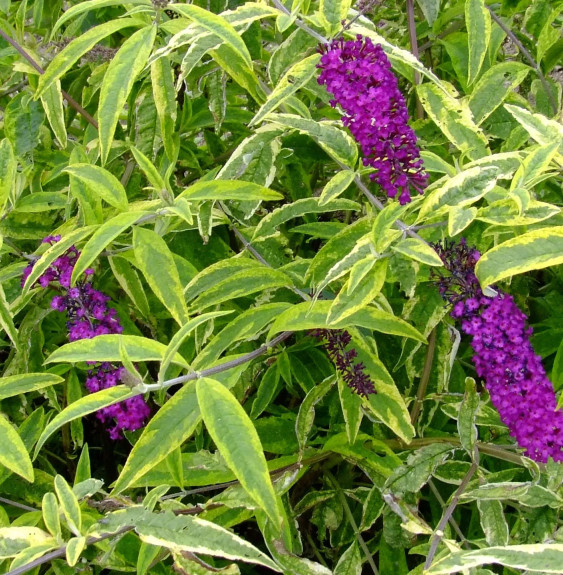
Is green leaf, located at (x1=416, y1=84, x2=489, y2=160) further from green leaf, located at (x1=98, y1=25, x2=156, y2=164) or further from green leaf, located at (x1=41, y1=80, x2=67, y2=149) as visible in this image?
green leaf, located at (x1=41, y1=80, x2=67, y2=149)

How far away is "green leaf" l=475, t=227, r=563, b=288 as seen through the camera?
0.82 metres

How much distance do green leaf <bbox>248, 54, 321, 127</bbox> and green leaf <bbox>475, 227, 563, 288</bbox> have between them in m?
0.38

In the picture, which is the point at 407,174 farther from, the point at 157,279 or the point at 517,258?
the point at 157,279

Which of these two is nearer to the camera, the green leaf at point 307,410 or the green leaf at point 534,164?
the green leaf at point 534,164

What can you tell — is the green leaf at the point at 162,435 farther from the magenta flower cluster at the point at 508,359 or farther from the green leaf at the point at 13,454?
the magenta flower cluster at the point at 508,359

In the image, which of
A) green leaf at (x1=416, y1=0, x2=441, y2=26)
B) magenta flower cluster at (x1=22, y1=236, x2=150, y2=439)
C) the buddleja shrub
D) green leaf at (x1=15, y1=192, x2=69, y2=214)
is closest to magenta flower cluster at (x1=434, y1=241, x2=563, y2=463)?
the buddleja shrub

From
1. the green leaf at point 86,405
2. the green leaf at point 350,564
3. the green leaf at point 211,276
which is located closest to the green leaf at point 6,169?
the green leaf at point 211,276

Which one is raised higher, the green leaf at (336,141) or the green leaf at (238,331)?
the green leaf at (336,141)

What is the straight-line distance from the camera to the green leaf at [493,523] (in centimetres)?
120

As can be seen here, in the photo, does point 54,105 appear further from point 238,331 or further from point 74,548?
point 74,548

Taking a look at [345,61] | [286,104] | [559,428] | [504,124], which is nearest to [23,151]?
[286,104]

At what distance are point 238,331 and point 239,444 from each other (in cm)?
27

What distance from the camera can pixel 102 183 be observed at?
1159 mm

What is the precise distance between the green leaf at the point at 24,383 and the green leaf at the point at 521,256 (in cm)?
74
